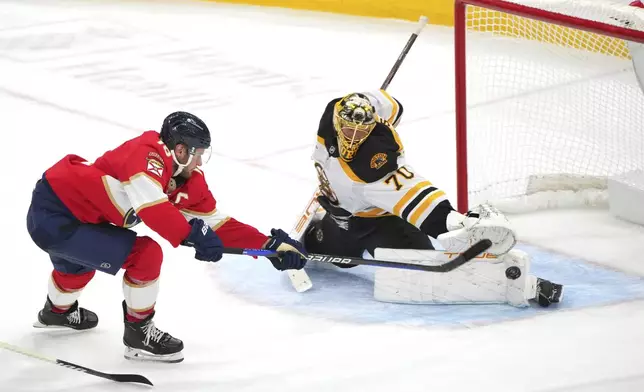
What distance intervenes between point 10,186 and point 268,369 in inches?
80.1

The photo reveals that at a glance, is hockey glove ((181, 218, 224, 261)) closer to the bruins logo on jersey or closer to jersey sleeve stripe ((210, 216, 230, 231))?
jersey sleeve stripe ((210, 216, 230, 231))

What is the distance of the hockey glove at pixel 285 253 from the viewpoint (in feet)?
10.4

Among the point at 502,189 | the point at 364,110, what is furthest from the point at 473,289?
the point at 502,189

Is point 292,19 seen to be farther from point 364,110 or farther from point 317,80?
point 364,110

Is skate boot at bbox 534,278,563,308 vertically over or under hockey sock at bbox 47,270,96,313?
under

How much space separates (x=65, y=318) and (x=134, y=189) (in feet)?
1.98

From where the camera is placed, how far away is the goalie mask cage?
14.3 feet

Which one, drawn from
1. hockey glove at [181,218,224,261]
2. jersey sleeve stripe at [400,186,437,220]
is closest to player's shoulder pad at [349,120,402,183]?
jersey sleeve stripe at [400,186,437,220]

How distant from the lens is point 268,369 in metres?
3.15

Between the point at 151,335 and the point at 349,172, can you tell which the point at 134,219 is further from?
the point at 349,172

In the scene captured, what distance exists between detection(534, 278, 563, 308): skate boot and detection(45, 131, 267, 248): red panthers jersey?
93 cm

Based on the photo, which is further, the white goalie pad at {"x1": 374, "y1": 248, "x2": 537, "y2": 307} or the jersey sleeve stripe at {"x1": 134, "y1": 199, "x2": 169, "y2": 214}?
the white goalie pad at {"x1": 374, "y1": 248, "x2": 537, "y2": 307}

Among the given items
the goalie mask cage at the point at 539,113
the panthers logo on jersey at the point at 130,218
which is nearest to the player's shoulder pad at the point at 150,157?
the panthers logo on jersey at the point at 130,218

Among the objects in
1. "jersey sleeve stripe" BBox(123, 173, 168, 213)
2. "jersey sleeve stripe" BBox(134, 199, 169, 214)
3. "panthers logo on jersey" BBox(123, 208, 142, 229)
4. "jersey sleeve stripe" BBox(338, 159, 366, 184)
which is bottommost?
"jersey sleeve stripe" BBox(338, 159, 366, 184)
